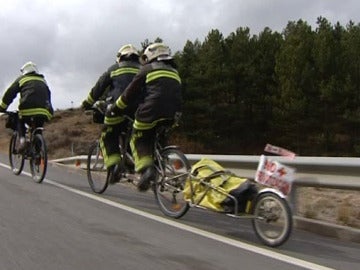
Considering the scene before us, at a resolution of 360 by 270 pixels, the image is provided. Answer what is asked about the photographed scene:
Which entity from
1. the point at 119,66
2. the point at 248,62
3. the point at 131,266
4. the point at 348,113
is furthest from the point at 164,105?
the point at 248,62

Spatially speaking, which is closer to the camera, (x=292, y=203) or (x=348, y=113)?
(x=292, y=203)

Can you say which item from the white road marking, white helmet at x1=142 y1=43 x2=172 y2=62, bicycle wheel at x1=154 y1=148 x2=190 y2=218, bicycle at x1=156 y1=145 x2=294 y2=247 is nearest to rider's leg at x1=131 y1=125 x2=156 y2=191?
bicycle wheel at x1=154 y1=148 x2=190 y2=218

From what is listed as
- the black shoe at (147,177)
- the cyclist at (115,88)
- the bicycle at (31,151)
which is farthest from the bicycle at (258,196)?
the bicycle at (31,151)

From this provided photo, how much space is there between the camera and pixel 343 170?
7496mm

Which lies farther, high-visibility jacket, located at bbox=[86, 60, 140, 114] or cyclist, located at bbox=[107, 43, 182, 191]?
high-visibility jacket, located at bbox=[86, 60, 140, 114]

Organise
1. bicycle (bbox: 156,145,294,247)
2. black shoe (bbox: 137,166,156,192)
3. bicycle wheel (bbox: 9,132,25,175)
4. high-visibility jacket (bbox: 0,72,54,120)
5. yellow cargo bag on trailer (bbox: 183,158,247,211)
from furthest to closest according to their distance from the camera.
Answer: bicycle wheel (bbox: 9,132,25,175) < high-visibility jacket (bbox: 0,72,54,120) < black shoe (bbox: 137,166,156,192) < yellow cargo bag on trailer (bbox: 183,158,247,211) < bicycle (bbox: 156,145,294,247)

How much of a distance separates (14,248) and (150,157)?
2.69 metres

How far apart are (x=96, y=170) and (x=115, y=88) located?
60.4 inches

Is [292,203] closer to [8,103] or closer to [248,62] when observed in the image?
[8,103]

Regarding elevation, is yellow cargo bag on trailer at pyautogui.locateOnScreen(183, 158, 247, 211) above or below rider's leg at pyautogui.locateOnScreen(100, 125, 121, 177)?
below

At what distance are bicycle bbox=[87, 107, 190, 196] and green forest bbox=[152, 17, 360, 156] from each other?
1376 inches

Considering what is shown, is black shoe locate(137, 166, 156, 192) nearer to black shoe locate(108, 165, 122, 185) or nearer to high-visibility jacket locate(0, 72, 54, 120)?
black shoe locate(108, 165, 122, 185)

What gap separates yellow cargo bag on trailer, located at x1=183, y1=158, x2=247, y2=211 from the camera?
22.6 ft

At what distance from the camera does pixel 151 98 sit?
26.4 feet
